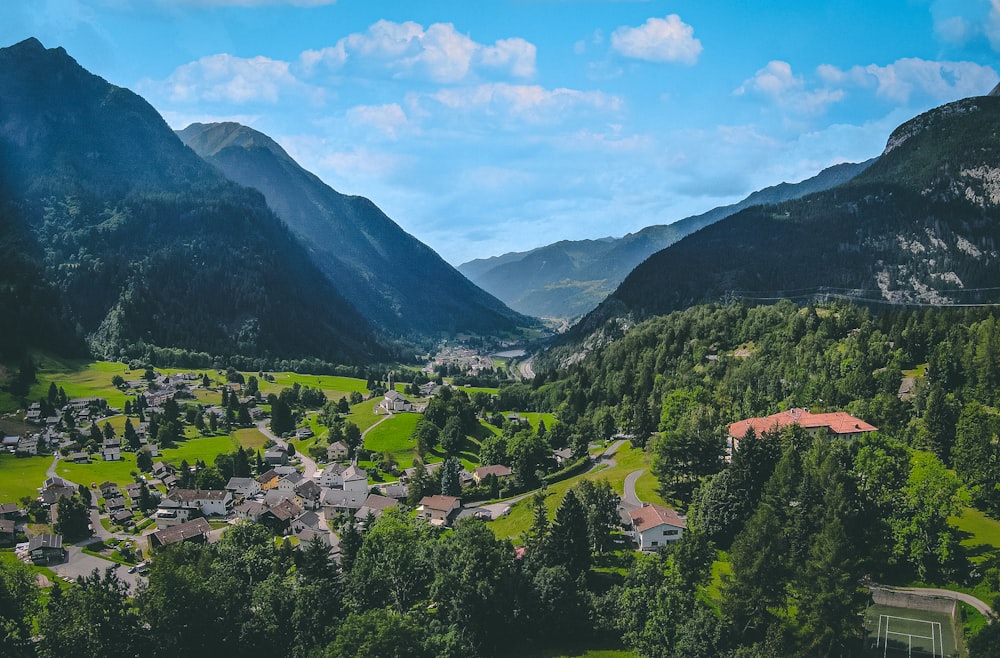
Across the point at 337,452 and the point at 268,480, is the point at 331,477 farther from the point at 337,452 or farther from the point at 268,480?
the point at 337,452

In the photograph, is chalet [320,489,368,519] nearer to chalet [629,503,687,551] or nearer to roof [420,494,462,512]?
roof [420,494,462,512]

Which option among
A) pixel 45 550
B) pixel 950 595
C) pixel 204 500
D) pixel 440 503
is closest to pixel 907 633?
pixel 950 595

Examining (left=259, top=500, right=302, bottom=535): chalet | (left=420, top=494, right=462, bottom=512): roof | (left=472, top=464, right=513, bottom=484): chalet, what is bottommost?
(left=259, top=500, right=302, bottom=535): chalet

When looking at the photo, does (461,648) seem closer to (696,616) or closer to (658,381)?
(696,616)

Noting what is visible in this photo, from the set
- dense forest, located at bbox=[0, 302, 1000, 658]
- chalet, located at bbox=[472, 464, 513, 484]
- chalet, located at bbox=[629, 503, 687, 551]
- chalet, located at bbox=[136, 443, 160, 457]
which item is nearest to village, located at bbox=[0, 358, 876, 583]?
chalet, located at bbox=[629, 503, 687, 551]

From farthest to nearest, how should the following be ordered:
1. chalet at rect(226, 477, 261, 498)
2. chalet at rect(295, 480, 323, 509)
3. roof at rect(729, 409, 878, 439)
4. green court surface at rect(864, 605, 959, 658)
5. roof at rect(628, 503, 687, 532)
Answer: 1. chalet at rect(226, 477, 261, 498)
2. chalet at rect(295, 480, 323, 509)
3. roof at rect(729, 409, 878, 439)
4. roof at rect(628, 503, 687, 532)
5. green court surface at rect(864, 605, 959, 658)

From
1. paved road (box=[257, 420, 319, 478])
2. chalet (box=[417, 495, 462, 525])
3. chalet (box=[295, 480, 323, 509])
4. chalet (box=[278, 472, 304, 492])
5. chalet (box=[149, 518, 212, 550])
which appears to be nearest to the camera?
chalet (box=[149, 518, 212, 550])

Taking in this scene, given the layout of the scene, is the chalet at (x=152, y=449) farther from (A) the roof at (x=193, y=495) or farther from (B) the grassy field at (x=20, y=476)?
(A) the roof at (x=193, y=495)

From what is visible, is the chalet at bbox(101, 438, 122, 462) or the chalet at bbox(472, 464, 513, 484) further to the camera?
the chalet at bbox(101, 438, 122, 462)
